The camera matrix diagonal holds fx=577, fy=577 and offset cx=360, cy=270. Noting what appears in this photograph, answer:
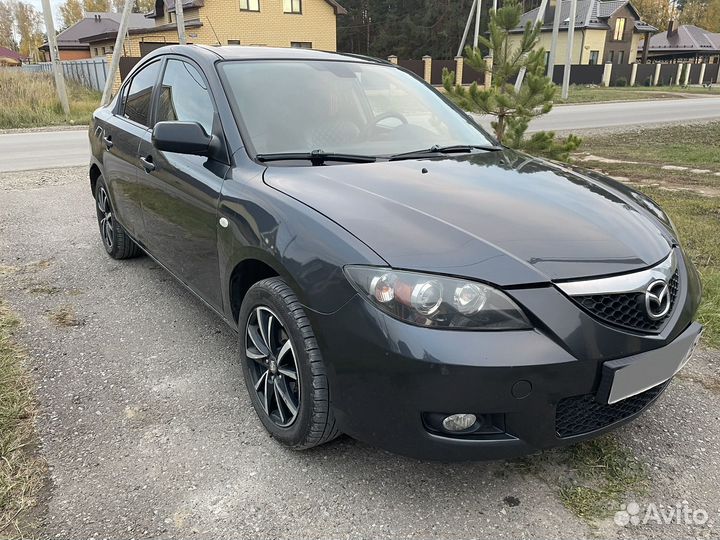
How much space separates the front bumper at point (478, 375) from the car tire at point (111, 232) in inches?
131

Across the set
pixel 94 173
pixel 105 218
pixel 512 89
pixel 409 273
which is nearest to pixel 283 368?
pixel 409 273

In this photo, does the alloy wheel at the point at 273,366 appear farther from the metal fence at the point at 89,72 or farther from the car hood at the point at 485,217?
the metal fence at the point at 89,72

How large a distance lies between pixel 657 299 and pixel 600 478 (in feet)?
2.59

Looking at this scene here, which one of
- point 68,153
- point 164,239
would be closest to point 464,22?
point 68,153

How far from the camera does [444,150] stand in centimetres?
322

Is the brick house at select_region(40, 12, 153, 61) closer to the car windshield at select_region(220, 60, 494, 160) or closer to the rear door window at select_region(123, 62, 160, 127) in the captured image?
the rear door window at select_region(123, 62, 160, 127)

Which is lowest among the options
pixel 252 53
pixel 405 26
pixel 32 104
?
pixel 32 104

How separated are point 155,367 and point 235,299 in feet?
2.58

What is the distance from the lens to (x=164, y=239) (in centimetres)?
363

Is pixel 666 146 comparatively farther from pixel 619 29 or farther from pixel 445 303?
pixel 619 29

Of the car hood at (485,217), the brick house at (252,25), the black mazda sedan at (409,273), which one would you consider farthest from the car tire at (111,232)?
the brick house at (252,25)

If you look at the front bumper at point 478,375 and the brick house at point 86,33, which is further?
the brick house at point 86,33

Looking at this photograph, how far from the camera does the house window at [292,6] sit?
35250 mm

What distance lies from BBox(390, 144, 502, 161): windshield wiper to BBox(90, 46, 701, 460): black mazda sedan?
0.01 metres
